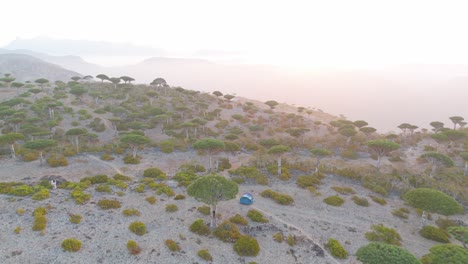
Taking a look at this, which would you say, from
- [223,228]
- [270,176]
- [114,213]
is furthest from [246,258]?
[270,176]

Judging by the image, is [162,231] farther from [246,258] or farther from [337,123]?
[337,123]

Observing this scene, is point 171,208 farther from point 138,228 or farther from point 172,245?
point 172,245

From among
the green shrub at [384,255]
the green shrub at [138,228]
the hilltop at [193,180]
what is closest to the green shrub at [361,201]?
the hilltop at [193,180]

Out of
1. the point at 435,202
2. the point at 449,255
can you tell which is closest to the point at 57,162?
the point at 449,255

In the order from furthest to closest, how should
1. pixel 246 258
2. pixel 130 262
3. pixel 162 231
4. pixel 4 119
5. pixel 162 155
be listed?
1. pixel 4 119
2. pixel 162 155
3. pixel 162 231
4. pixel 246 258
5. pixel 130 262

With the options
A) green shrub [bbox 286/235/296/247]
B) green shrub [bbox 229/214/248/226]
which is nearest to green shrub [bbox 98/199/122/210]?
green shrub [bbox 229/214/248/226]
